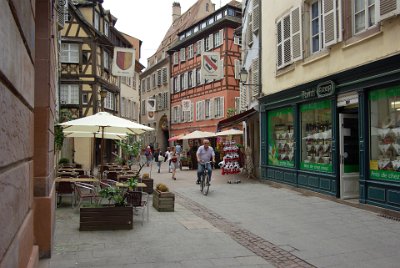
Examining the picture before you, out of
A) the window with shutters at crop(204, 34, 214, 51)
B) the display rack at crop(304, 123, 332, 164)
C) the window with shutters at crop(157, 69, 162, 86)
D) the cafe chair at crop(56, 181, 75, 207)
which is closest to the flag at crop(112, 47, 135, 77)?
the cafe chair at crop(56, 181, 75, 207)

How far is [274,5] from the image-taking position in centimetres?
1501

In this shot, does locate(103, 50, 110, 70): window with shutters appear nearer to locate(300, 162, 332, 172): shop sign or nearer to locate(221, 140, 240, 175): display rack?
locate(221, 140, 240, 175): display rack

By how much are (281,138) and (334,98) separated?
3.85m

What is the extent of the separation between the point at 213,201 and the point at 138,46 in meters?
35.7

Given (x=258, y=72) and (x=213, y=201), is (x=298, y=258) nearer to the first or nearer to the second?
(x=213, y=201)

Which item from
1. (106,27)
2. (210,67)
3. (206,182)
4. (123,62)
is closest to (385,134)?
(206,182)

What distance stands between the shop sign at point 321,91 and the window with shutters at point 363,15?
146cm

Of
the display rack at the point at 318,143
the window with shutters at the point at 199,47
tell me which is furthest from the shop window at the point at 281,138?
the window with shutters at the point at 199,47

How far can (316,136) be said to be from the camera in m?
12.2

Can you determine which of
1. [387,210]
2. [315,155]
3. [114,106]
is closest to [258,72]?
[315,155]

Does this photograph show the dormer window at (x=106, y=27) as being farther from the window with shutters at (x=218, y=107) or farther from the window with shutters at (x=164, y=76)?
the window with shutters at (x=164, y=76)

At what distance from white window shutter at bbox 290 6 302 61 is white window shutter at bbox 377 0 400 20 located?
12.9ft

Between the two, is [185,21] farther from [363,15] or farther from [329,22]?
[363,15]

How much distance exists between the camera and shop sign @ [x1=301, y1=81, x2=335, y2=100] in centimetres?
1095
